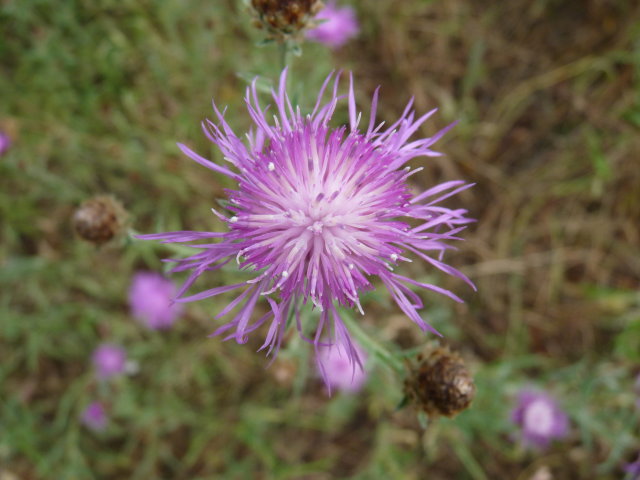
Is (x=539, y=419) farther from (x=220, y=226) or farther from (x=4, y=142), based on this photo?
(x=4, y=142)

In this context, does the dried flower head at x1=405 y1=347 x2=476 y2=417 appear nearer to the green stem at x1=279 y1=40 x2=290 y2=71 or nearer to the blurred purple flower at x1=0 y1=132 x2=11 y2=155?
the green stem at x1=279 y1=40 x2=290 y2=71

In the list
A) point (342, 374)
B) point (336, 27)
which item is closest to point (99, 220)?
point (342, 374)

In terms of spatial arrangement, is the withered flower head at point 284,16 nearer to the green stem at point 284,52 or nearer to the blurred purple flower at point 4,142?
the green stem at point 284,52

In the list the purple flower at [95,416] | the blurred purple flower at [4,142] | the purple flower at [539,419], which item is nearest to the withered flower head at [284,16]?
the blurred purple flower at [4,142]

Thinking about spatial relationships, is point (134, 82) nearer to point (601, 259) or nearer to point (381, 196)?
point (381, 196)

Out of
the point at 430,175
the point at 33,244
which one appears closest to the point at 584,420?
the point at 430,175

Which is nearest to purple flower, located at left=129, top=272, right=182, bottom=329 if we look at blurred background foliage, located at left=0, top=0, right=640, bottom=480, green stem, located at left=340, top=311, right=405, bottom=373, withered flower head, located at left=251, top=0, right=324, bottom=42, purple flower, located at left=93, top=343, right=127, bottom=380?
blurred background foliage, located at left=0, top=0, right=640, bottom=480
